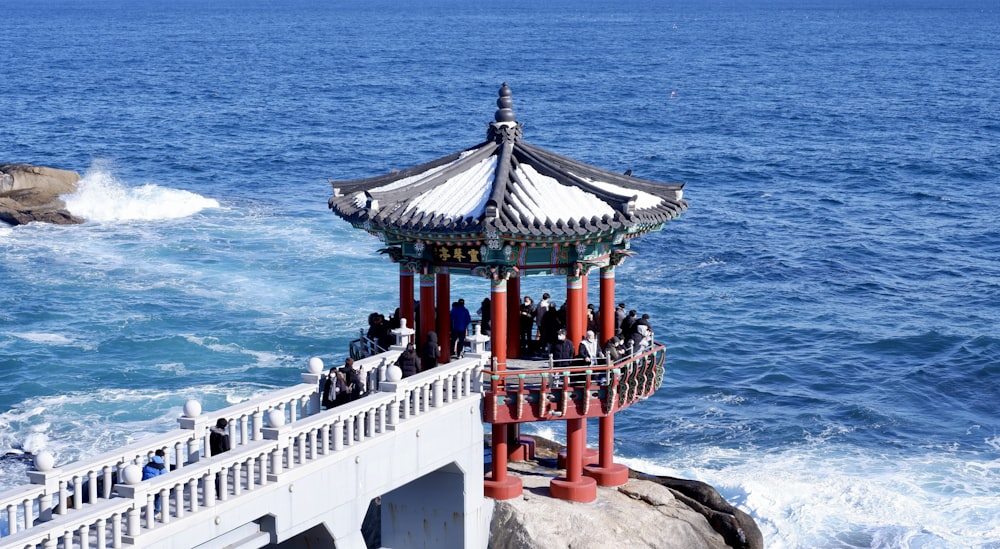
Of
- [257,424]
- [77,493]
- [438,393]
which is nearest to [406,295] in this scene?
[438,393]

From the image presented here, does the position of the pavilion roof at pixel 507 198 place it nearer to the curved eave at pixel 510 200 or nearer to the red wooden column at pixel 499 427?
the curved eave at pixel 510 200

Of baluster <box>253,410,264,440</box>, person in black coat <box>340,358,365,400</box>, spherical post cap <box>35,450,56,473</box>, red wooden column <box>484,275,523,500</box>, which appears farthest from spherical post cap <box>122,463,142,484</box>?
red wooden column <box>484,275,523,500</box>

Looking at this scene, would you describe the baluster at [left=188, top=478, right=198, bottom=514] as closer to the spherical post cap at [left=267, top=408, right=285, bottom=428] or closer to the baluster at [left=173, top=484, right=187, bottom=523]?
the baluster at [left=173, top=484, right=187, bottom=523]

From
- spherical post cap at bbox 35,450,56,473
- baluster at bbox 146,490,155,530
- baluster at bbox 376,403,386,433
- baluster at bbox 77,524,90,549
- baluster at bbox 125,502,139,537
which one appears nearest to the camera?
baluster at bbox 77,524,90,549

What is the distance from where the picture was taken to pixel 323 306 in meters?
62.4

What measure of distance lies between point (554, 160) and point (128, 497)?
12.9 metres

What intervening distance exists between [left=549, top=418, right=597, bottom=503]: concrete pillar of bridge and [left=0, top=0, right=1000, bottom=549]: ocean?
907 centimetres

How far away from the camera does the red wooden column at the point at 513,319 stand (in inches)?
1259

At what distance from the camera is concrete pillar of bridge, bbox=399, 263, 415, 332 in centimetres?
3120

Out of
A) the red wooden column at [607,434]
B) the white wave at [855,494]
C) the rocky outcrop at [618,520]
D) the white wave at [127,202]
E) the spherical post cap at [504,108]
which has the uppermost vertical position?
the spherical post cap at [504,108]

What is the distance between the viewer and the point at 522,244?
29.4 metres

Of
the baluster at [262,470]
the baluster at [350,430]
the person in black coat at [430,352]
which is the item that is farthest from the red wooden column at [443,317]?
the baluster at [262,470]

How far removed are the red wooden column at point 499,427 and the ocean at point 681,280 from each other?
10.3 metres

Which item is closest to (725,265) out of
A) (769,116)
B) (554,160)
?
(554,160)
